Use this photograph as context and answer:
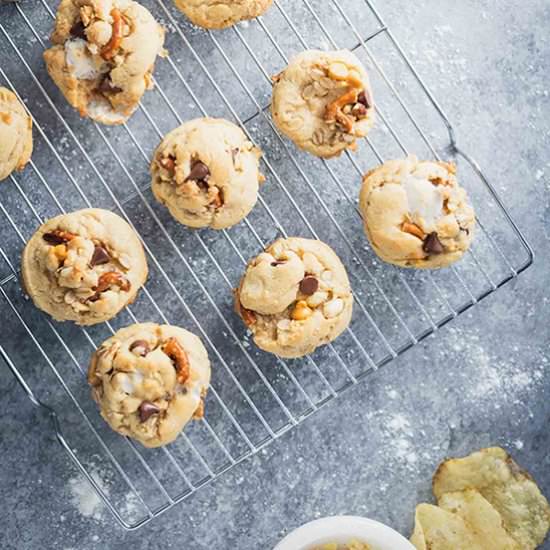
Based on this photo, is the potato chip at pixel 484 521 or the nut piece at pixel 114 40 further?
the potato chip at pixel 484 521

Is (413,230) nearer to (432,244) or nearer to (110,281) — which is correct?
(432,244)

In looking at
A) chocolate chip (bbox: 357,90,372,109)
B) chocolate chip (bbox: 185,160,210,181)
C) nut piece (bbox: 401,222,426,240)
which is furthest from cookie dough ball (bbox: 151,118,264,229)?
nut piece (bbox: 401,222,426,240)

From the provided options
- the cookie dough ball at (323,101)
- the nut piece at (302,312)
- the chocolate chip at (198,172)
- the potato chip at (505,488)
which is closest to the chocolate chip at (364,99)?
the cookie dough ball at (323,101)

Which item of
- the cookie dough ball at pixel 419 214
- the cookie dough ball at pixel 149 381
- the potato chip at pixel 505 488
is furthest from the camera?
the potato chip at pixel 505 488

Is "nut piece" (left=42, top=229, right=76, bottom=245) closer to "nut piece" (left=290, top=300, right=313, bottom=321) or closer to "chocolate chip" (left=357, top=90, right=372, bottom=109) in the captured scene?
"nut piece" (left=290, top=300, right=313, bottom=321)

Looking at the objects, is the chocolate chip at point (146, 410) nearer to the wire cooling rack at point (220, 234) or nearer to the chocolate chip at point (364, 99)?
the wire cooling rack at point (220, 234)

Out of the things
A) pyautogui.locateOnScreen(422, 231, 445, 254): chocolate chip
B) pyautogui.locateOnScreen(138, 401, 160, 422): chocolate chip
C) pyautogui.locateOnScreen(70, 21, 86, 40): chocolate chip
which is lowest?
pyautogui.locateOnScreen(422, 231, 445, 254): chocolate chip
